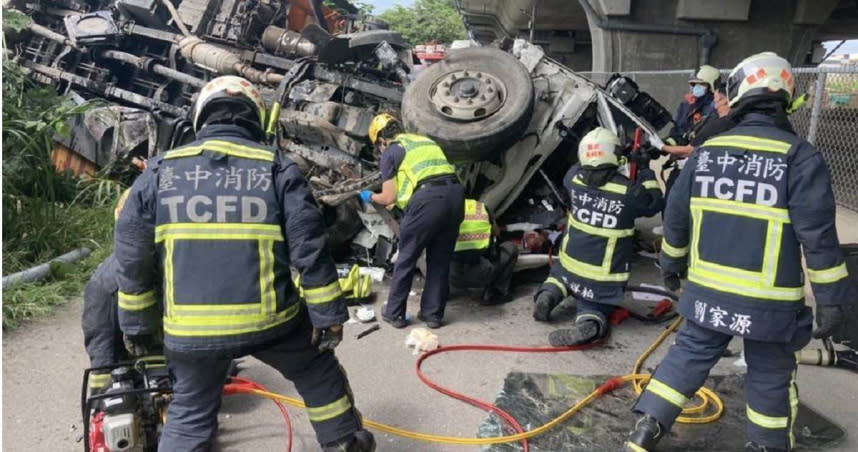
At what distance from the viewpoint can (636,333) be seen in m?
4.34

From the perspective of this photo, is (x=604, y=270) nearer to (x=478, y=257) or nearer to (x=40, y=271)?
(x=478, y=257)

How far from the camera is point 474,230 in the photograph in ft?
15.5

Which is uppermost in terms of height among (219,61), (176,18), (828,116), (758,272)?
(176,18)

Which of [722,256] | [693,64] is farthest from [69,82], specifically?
[693,64]

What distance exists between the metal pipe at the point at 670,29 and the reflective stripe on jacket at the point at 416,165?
29.9 feet

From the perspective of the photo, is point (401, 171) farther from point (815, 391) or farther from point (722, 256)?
point (815, 391)

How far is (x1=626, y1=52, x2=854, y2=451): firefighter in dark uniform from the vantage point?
8.24 ft

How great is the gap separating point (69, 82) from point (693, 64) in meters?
10.6

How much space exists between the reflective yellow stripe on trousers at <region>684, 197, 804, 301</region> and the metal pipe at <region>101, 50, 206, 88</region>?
280 inches

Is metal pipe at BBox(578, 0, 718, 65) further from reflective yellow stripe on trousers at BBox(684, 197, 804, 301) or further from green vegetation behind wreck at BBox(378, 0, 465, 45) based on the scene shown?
green vegetation behind wreck at BBox(378, 0, 465, 45)

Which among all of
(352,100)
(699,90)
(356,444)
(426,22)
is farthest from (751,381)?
(426,22)

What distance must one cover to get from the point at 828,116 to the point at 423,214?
1090 cm

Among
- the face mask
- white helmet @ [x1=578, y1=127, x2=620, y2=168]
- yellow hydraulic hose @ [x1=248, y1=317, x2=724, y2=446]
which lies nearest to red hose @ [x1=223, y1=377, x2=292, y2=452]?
yellow hydraulic hose @ [x1=248, y1=317, x2=724, y2=446]

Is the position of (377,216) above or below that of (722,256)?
below
